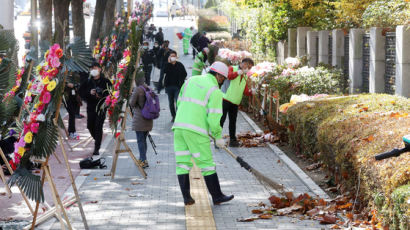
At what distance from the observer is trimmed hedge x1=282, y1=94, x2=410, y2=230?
6430 millimetres

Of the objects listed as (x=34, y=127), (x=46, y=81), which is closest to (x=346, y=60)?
(x=46, y=81)

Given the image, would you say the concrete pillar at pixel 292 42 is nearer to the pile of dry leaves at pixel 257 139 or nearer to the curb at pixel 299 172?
the curb at pixel 299 172

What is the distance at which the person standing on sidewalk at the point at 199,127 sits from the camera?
27.0 ft

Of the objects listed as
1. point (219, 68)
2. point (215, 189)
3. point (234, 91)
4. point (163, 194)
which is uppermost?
→ point (219, 68)

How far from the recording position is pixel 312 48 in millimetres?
20812

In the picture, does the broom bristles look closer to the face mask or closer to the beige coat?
the beige coat

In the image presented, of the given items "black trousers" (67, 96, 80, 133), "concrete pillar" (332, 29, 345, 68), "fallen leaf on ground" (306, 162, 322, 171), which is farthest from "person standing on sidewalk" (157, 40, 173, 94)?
"fallen leaf on ground" (306, 162, 322, 171)

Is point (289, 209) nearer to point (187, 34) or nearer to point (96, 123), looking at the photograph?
point (96, 123)

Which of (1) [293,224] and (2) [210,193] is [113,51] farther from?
(1) [293,224]

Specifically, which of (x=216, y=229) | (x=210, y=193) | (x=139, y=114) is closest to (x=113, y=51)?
(x=139, y=114)

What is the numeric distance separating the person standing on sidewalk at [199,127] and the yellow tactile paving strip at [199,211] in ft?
0.49

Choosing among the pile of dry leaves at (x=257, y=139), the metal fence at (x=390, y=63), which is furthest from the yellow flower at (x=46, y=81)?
the metal fence at (x=390, y=63)

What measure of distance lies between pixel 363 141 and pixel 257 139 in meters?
6.21

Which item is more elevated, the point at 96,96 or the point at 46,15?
the point at 46,15
